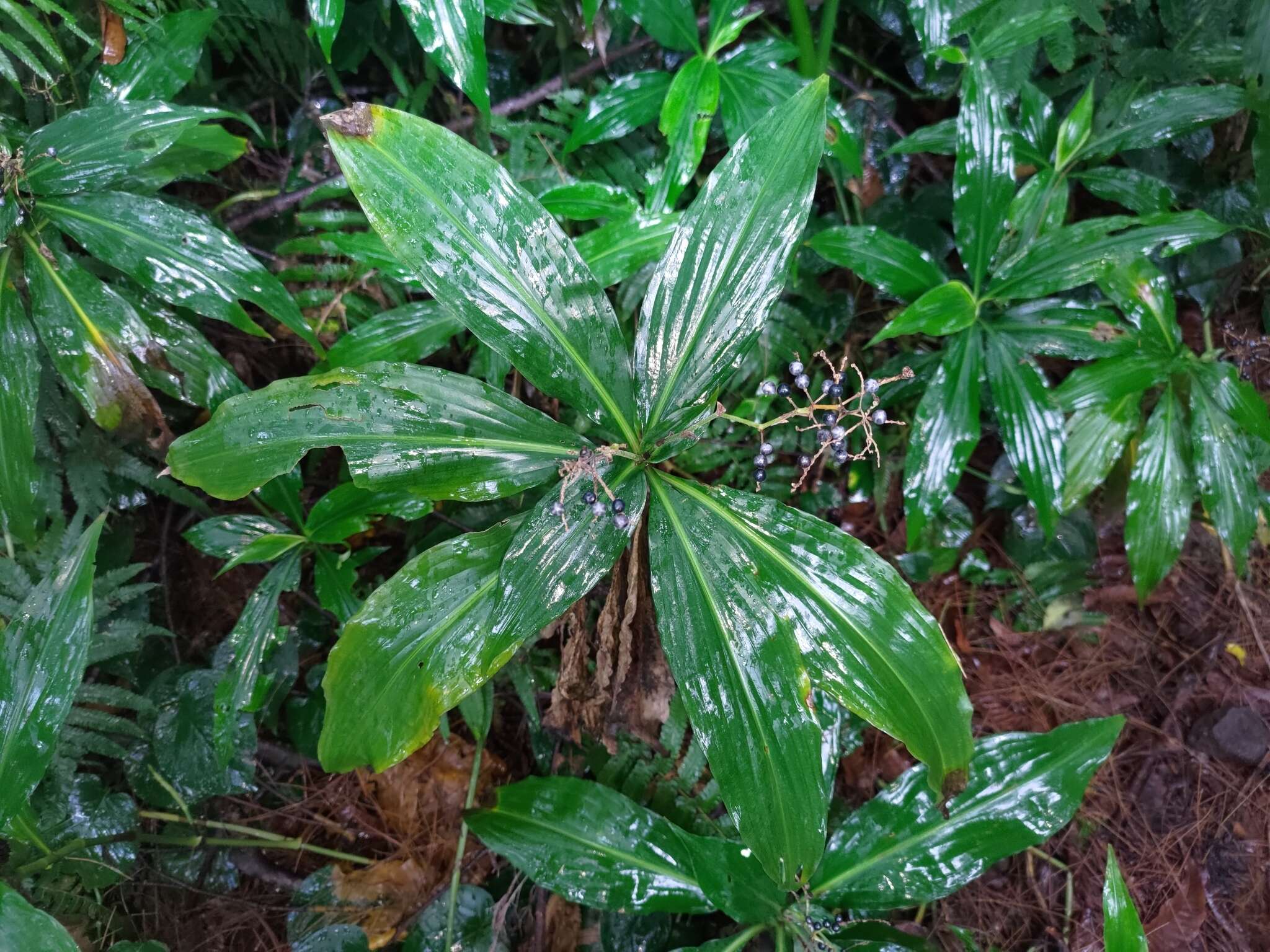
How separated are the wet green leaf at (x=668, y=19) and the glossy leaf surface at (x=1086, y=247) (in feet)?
3.56

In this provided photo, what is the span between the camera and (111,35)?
5.73ft

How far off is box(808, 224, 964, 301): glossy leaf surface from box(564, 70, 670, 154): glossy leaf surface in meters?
0.61

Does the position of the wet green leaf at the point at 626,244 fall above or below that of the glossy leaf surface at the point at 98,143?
below

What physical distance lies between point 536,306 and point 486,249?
0.14 m

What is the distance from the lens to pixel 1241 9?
197 cm

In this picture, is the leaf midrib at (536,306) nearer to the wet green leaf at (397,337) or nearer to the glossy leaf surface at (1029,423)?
the wet green leaf at (397,337)

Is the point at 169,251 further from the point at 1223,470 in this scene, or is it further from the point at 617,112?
the point at 1223,470

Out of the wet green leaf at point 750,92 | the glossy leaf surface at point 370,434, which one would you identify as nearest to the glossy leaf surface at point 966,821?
the glossy leaf surface at point 370,434

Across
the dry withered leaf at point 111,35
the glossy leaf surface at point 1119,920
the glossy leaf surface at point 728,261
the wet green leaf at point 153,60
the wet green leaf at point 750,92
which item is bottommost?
the glossy leaf surface at point 1119,920

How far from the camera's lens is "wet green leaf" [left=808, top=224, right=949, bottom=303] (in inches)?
73.5

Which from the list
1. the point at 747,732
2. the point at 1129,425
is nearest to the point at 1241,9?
the point at 1129,425

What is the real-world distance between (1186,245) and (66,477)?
3085 mm

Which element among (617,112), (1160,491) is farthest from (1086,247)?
(617,112)

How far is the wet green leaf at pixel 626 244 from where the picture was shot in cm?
167
